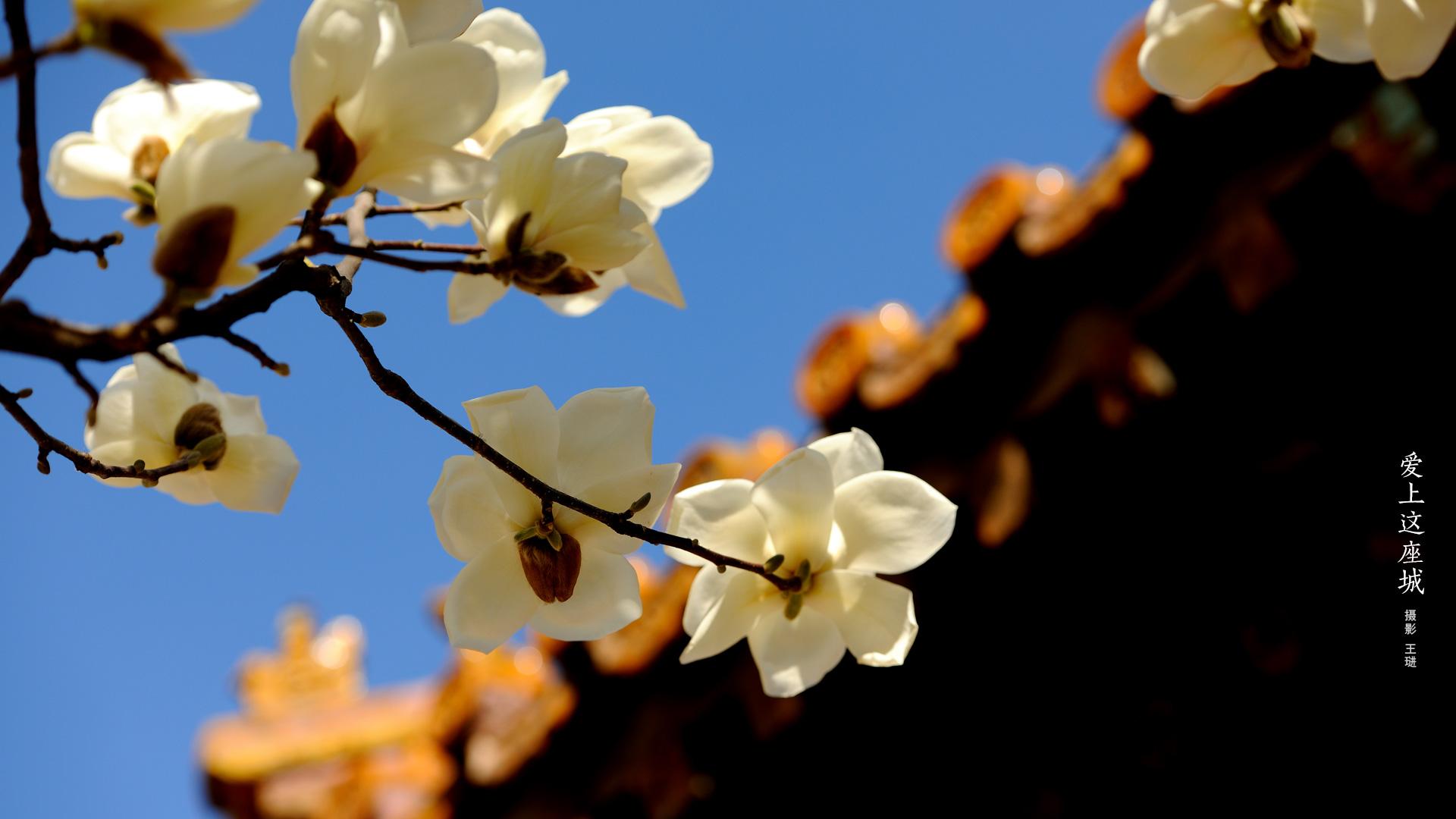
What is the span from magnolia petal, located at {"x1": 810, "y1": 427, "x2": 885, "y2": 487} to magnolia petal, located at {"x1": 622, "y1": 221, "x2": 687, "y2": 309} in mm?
120

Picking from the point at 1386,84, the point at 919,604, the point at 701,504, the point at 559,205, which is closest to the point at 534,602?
the point at 701,504

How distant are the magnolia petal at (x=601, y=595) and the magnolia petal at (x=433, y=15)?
0.26 metres

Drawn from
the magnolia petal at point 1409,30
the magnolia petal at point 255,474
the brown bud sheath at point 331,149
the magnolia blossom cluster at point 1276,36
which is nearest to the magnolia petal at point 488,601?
the magnolia petal at point 255,474

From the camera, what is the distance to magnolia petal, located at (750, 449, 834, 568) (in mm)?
650

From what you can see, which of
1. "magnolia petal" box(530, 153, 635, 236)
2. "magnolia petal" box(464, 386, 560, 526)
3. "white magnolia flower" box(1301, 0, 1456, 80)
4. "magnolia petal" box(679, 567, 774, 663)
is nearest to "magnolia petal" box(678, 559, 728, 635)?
"magnolia petal" box(679, 567, 774, 663)

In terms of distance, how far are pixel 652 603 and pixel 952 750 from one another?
1.80 feet

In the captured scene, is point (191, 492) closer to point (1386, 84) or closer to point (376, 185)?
point (376, 185)

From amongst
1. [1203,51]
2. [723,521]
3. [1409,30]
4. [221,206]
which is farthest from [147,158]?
[1409,30]

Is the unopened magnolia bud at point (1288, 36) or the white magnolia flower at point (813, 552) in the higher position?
the unopened magnolia bud at point (1288, 36)

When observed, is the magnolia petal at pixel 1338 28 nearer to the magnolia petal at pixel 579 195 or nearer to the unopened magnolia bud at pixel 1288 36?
the unopened magnolia bud at pixel 1288 36

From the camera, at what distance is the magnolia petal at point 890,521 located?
65cm

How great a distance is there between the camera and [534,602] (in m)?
0.63

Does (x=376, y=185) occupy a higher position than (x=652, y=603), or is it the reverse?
(x=652, y=603)

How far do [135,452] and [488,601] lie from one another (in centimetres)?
21
